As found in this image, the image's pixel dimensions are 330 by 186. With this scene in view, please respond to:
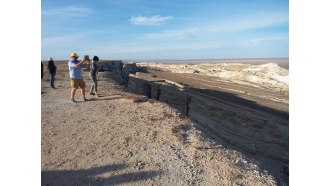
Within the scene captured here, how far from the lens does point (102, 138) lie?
22.7 feet

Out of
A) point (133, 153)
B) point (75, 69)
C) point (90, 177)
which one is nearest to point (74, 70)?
point (75, 69)

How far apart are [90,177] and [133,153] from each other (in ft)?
3.60

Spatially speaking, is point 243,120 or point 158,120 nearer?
point 158,120

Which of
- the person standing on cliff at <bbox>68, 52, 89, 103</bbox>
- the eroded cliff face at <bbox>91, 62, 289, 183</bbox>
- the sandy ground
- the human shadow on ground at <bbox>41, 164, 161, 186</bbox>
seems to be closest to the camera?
the human shadow on ground at <bbox>41, 164, 161, 186</bbox>

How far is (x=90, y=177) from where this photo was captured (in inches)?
216

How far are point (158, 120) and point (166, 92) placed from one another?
949 centimetres

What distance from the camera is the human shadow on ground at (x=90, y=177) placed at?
5.37m

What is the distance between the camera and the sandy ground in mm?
5621

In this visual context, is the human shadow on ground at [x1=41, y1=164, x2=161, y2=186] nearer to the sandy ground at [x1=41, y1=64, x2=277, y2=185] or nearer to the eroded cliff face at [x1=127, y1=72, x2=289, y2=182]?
the sandy ground at [x1=41, y1=64, x2=277, y2=185]

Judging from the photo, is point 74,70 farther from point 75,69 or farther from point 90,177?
point 90,177

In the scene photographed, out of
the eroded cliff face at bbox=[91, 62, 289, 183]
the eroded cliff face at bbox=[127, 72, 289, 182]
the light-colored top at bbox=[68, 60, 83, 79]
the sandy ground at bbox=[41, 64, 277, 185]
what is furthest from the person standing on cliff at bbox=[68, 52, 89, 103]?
the eroded cliff face at bbox=[127, 72, 289, 182]
